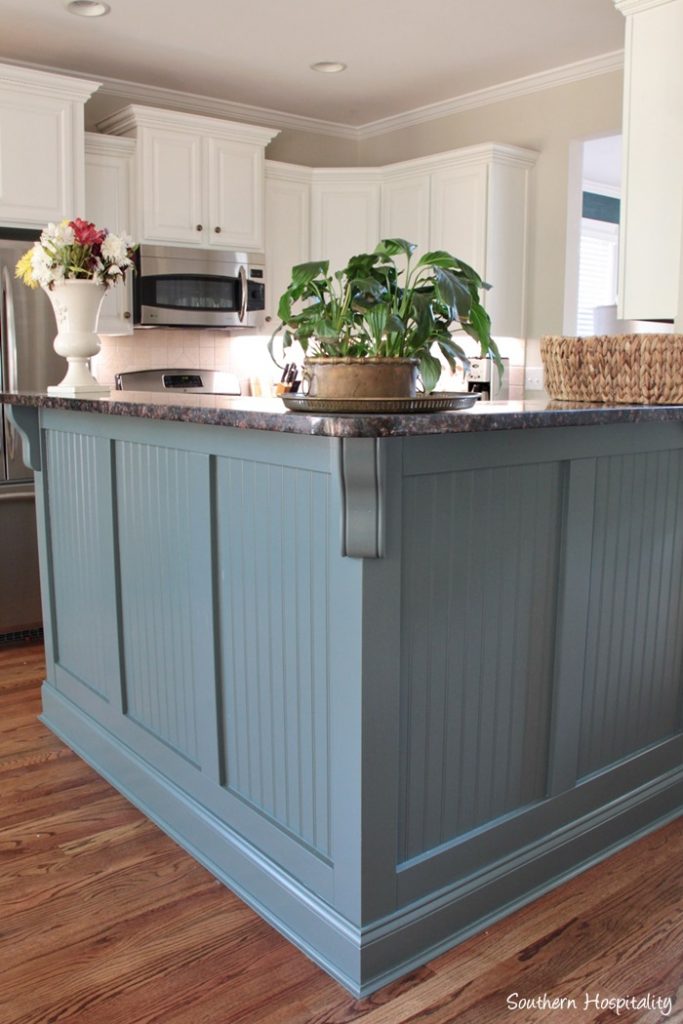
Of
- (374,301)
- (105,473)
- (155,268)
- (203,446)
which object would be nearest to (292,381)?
(155,268)

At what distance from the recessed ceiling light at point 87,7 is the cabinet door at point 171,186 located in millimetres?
775

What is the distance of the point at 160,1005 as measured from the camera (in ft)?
5.36

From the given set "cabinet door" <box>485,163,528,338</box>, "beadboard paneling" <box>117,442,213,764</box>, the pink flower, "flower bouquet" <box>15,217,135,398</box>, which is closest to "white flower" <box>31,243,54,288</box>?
"flower bouquet" <box>15,217,135,398</box>

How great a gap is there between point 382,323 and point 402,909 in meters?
1.09

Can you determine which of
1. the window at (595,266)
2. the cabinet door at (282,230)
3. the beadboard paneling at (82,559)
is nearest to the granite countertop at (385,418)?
the beadboard paneling at (82,559)

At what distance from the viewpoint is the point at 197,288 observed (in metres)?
4.83

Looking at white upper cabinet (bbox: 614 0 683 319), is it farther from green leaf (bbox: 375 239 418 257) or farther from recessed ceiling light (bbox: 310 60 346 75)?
recessed ceiling light (bbox: 310 60 346 75)

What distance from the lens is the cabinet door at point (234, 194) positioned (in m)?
4.82

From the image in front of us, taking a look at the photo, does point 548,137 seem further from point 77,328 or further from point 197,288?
point 77,328

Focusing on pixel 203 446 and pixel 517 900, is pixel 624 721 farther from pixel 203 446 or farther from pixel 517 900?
pixel 203 446

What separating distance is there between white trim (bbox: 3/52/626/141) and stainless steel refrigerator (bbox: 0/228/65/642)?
3.76ft

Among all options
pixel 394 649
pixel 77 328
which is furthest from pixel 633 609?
pixel 77 328

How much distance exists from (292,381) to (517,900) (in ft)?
12.4

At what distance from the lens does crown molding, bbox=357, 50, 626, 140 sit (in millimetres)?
4480
